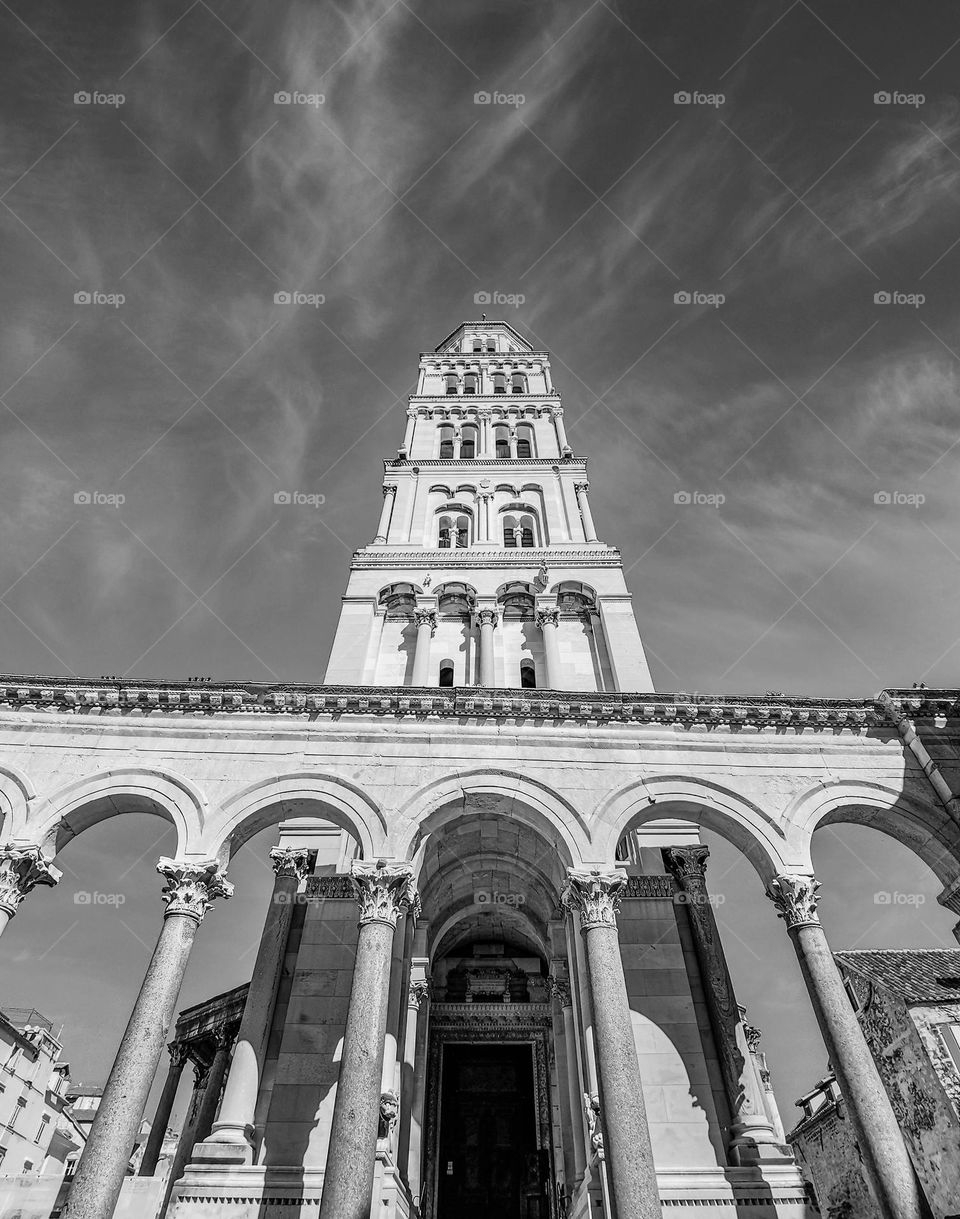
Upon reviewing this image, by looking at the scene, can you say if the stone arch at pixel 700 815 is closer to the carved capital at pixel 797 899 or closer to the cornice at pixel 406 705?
the carved capital at pixel 797 899

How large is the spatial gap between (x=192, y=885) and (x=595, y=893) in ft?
25.5

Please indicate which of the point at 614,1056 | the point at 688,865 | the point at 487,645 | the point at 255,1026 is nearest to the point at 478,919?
the point at 688,865

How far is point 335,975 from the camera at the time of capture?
1561cm

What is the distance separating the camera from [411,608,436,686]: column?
910 inches

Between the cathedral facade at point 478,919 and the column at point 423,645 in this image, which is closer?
the cathedral facade at point 478,919

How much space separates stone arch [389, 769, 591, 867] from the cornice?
5.41 feet

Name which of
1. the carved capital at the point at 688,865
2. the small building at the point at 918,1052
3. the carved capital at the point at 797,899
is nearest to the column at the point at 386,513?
the carved capital at the point at 688,865

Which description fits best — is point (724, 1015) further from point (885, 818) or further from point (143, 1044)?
point (143, 1044)

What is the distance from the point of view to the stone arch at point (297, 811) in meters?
13.9

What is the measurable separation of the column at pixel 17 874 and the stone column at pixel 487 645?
12907mm

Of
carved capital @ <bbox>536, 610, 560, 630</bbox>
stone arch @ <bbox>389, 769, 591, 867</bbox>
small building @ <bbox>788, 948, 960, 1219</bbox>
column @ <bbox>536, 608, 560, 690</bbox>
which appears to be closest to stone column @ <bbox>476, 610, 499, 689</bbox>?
carved capital @ <bbox>536, 610, 560, 630</bbox>

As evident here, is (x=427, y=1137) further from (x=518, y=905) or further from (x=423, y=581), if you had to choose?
(x=423, y=581)

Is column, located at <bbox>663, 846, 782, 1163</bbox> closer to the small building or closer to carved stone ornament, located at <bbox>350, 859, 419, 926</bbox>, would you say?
the small building

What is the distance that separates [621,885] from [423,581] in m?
15.5
